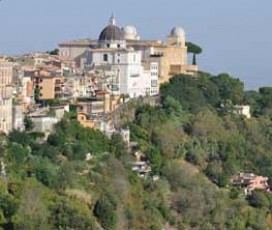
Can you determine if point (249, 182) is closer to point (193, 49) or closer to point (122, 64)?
point (122, 64)

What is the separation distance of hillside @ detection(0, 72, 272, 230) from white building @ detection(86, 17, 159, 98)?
69cm

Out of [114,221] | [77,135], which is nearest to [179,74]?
[77,135]

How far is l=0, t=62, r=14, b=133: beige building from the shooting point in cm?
2941

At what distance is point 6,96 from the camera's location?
1201 inches

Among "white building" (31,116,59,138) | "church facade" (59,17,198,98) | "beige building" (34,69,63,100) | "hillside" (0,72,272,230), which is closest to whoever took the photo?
"hillside" (0,72,272,230)

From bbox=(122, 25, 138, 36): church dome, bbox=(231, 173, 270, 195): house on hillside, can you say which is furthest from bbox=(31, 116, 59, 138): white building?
bbox=(122, 25, 138, 36): church dome

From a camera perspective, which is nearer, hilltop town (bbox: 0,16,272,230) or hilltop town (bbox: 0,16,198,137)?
hilltop town (bbox: 0,16,272,230)

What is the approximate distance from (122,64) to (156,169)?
6.30 metres

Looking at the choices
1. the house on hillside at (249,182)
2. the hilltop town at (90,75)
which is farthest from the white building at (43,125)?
the house on hillside at (249,182)

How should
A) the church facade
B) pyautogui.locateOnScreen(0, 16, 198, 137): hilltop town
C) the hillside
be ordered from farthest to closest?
1. the church facade
2. pyautogui.locateOnScreen(0, 16, 198, 137): hilltop town
3. the hillside

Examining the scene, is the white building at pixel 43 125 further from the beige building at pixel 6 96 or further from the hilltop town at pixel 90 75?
the beige building at pixel 6 96

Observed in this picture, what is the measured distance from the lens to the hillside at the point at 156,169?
2633 centimetres

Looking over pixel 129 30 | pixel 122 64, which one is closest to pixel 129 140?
pixel 122 64

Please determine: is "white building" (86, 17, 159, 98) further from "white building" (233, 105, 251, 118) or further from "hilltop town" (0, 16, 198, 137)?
"white building" (233, 105, 251, 118)
